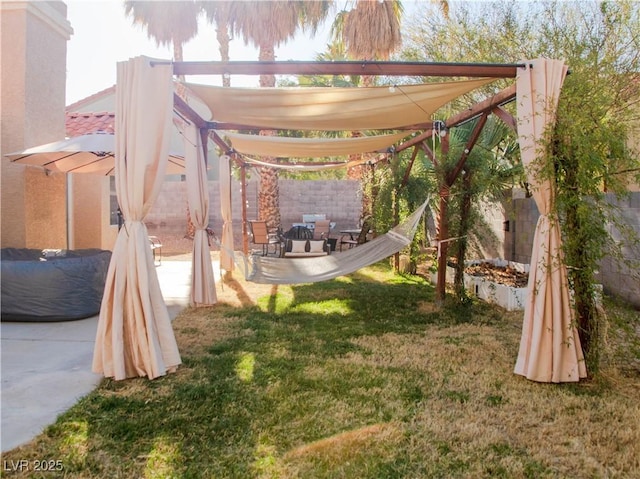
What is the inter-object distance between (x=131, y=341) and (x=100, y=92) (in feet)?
43.5

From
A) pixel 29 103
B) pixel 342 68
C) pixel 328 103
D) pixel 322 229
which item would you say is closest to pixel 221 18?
pixel 322 229

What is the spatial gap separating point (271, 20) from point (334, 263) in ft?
19.1

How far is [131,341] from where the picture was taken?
2.63 m

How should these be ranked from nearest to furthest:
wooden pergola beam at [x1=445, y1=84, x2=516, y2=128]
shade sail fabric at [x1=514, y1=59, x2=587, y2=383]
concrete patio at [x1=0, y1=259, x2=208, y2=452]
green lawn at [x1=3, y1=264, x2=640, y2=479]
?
green lawn at [x1=3, y1=264, x2=640, y2=479]
concrete patio at [x1=0, y1=259, x2=208, y2=452]
shade sail fabric at [x1=514, y1=59, x2=587, y2=383]
wooden pergola beam at [x1=445, y1=84, x2=516, y2=128]

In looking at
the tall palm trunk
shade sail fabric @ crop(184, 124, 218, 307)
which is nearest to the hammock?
shade sail fabric @ crop(184, 124, 218, 307)

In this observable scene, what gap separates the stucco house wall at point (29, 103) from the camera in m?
4.77

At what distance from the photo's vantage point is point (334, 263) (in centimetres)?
483

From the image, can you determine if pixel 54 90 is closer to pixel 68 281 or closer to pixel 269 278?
pixel 68 281

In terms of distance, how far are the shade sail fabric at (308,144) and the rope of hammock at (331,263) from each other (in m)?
1.00

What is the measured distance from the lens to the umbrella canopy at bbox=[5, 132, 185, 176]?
4.32m

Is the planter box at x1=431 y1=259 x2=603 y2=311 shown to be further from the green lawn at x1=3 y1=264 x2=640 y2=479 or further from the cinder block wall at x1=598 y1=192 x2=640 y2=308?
the green lawn at x1=3 y1=264 x2=640 y2=479

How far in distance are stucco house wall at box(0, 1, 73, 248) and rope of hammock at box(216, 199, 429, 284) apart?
2494 millimetres

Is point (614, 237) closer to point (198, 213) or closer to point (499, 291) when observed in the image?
point (499, 291)

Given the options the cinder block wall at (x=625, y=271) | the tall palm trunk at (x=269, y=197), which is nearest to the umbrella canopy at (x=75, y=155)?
the tall palm trunk at (x=269, y=197)
